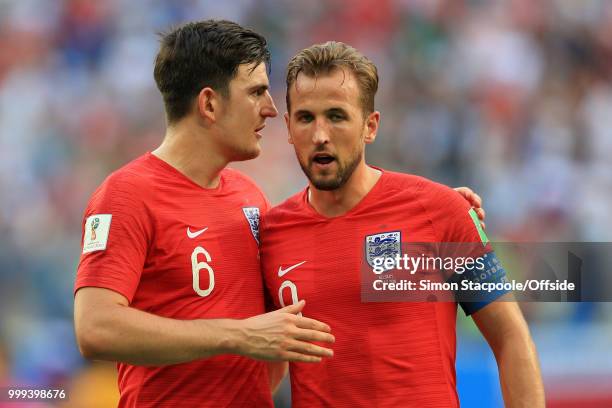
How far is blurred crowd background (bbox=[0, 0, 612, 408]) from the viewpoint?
309 inches

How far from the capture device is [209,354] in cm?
311

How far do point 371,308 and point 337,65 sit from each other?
966 mm

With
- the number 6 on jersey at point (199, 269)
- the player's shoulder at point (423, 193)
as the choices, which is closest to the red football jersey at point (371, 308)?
the player's shoulder at point (423, 193)

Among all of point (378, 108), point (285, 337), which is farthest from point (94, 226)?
point (378, 108)

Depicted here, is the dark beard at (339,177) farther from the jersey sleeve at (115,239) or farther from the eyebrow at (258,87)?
the jersey sleeve at (115,239)

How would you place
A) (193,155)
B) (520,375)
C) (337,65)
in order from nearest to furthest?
(520,375), (337,65), (193,155)

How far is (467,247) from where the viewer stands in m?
3.26

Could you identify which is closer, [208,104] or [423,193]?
[423,193]

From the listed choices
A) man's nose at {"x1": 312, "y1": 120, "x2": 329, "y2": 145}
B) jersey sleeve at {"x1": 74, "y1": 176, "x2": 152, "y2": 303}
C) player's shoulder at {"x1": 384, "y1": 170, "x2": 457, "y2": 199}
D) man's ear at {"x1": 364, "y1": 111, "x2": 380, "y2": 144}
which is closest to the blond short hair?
man's ear at {"x1": 364, "y1": 111, "x2": 380, "y2": 144}

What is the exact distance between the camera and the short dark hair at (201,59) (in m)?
3.72

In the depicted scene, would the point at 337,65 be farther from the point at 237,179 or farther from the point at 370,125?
the point at 237,179

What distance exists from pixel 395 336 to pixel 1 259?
555 cm

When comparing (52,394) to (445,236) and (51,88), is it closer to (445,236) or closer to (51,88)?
(51,88)

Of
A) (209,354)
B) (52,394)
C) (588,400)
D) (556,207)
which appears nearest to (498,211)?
(556,207)
